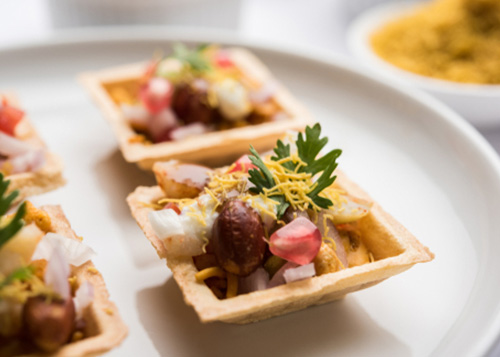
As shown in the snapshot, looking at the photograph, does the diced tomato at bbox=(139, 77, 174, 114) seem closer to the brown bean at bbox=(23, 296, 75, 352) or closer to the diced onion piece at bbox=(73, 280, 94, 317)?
the diced onion piece at bbox=(73, 280, 94, 317)

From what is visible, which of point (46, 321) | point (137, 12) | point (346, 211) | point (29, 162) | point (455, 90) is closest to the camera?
point (46, 321)

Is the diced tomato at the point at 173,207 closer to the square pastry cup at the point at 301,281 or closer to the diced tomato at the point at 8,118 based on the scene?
the square pastry cup at the point at 301,281

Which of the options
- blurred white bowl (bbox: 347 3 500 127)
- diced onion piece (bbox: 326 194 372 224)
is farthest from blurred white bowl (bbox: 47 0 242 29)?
diced onion piece (bbox: 326 194 372 224)

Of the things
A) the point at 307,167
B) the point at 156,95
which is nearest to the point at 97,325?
the point at 307,167

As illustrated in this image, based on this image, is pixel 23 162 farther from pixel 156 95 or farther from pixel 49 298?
pixel 49 298

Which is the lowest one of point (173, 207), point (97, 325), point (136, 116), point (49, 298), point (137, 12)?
point (97, 325)

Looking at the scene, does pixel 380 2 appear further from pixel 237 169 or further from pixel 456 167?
pixel 237 169

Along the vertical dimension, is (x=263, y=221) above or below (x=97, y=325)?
above
